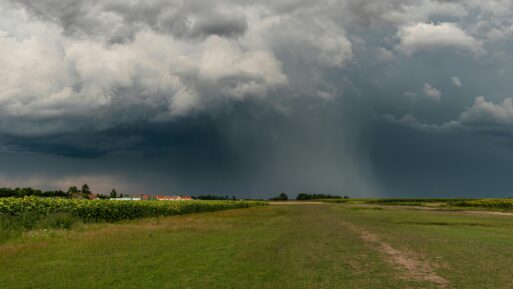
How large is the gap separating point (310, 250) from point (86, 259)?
10.2m

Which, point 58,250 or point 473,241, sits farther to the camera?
point 473,241

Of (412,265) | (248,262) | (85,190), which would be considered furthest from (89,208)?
(85,190)

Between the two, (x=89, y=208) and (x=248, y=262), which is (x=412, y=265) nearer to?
(x=248, y=262)

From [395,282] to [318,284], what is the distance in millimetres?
2600

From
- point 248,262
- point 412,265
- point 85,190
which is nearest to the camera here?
point 412,265

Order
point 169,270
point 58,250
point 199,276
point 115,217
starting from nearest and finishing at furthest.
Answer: point 199,276
point 169,270
point 58,250
point 115,217

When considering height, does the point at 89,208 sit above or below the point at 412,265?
above

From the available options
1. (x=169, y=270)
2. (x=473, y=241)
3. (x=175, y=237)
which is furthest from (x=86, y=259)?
(x=473, y=241)

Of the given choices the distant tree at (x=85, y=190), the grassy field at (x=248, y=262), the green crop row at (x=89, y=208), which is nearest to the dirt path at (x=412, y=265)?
the grassy field at (x=248, y=262)

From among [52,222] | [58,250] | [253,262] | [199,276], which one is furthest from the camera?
[52,222]

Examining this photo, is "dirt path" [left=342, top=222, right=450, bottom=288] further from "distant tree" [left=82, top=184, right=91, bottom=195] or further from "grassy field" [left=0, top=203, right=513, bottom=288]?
"distant tree" [left=82, top=184, right=91, bottom=195]

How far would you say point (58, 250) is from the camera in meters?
20.4

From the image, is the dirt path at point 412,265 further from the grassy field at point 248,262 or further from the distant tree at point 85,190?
the distant tree at point 85,190

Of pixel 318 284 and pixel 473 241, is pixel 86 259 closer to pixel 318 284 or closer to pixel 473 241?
pixel 318 284
